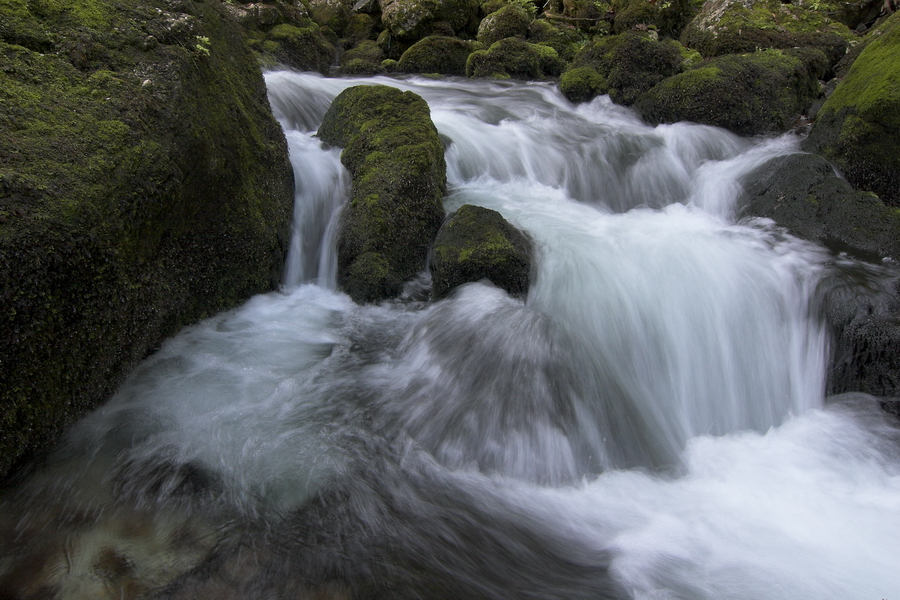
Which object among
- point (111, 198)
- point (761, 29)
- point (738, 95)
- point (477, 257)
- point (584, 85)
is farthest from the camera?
point (761, 29)

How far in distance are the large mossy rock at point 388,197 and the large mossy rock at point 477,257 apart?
0.35 meters

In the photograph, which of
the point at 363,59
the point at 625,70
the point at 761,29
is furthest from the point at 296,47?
the point at 761,29

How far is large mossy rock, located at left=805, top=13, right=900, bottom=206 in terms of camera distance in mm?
6020

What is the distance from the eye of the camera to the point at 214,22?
17.3ft

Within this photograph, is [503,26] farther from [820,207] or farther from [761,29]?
[820,207]

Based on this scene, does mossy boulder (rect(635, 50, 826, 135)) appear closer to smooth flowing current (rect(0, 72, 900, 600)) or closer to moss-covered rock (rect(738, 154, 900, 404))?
moss-covered rock (rect(738, 154, 900, 404))

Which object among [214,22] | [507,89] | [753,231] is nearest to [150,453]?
[214,22]

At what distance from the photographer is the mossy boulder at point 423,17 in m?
13.5

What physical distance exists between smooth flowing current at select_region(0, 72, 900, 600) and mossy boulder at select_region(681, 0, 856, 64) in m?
6.33

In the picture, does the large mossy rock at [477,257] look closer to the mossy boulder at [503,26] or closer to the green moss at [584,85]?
the green moss at [584,85]

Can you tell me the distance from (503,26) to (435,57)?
222cm

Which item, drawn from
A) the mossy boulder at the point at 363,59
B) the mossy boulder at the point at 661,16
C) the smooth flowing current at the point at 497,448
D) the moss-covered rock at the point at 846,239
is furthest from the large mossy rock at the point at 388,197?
the mossy boulder at the point at 661,16

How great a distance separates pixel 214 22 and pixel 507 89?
21.8ft

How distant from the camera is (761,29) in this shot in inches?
400
